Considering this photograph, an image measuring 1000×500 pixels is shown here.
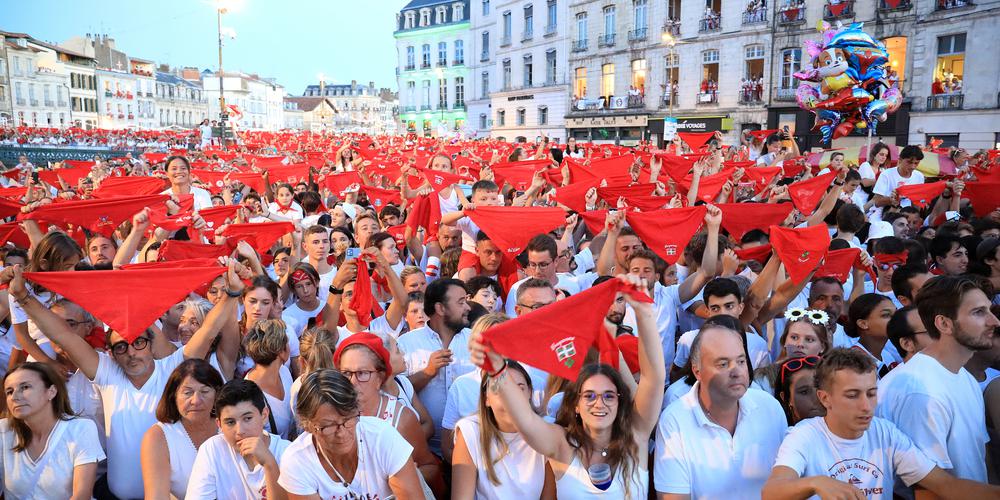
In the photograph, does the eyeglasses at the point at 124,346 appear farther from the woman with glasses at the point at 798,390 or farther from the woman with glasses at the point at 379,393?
the woman with glasses at the point at 798,390

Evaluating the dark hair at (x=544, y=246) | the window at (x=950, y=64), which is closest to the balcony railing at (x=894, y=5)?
the window at (x=950, y=64)

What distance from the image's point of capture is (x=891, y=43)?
27.6 metres

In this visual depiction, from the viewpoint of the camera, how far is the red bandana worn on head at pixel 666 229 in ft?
22.3

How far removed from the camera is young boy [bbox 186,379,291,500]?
12.4 ft

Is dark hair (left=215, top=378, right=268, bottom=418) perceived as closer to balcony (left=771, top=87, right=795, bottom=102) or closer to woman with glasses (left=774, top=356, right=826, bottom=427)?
woman with glasses (left=774, top=356, right=826, bottom=427)

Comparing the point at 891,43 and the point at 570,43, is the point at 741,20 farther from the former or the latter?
the point at 570,43

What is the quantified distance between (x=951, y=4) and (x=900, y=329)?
26208 millimetres

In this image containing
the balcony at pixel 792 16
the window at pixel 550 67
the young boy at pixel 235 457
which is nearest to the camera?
the young boy at pixel 235 457

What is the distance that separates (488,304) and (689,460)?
2.49 m

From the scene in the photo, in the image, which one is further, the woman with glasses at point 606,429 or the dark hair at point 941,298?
the dark hair at point 941,298

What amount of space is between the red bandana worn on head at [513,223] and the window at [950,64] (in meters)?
24.4

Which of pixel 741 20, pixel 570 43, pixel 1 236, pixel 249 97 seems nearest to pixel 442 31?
pixel 570 43

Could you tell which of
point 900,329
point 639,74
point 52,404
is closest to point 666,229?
point 900,329

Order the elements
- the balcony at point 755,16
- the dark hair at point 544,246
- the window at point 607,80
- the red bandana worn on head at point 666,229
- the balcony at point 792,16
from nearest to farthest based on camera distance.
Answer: the dark hair at point 544,246 < the red bandana worn on head at point 666,229 < the balcony at point 792,16 < the balcony at point 755,16 < the window at point 607,80
